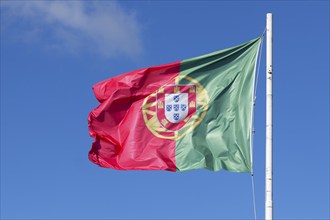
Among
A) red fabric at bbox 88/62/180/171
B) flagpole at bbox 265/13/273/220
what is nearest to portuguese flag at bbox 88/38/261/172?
red fabric at bbox 88/62/180/171

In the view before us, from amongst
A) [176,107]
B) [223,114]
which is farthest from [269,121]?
[176,107]

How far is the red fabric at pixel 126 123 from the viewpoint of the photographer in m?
26.7

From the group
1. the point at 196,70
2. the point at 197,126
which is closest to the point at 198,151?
the point at 197,126

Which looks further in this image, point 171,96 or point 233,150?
point 171,96

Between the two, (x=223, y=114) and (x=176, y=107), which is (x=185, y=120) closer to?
(x=176, y=107)

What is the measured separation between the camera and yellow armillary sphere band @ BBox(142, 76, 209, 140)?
26250mm

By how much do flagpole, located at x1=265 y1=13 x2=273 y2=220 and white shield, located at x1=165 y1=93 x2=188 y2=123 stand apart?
3611 mm

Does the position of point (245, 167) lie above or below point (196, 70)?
below

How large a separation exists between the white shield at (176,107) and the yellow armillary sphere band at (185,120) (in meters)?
0.32

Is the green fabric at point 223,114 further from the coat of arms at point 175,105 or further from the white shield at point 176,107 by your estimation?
the white shield at point 176,107

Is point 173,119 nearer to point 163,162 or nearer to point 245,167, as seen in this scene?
point 163,162

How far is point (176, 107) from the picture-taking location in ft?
87.8

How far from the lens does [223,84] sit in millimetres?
26094

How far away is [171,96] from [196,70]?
1293mm
